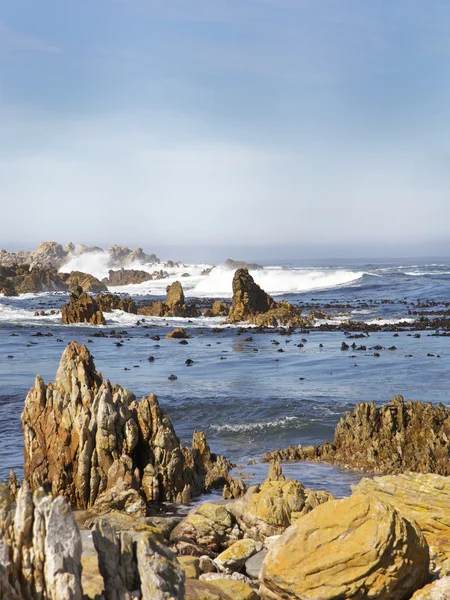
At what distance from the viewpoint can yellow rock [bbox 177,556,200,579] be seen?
22.8ft

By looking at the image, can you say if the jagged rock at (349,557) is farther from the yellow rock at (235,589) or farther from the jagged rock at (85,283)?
the jagged rock at (85,283)

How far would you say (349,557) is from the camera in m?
6.28

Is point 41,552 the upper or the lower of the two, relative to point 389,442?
upper

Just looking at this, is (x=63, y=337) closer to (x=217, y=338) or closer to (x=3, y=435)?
(x=217, y=338)

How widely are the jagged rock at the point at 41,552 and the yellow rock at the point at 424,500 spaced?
4117 mm

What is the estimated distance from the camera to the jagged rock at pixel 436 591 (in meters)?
6.19

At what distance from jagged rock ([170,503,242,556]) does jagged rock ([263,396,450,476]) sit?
6242 mm

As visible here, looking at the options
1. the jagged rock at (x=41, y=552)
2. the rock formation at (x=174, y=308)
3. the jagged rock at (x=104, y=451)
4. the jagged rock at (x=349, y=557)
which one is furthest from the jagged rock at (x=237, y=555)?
the rock formation at (x=174, y=308)

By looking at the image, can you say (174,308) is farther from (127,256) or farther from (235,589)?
(127,256)

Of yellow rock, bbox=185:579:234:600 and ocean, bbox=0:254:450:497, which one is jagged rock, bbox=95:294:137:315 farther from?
yellow rock, bbox=185:579:234:600

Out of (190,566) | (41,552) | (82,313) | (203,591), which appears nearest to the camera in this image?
(41,552)

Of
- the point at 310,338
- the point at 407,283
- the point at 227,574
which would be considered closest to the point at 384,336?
the point at 310,338

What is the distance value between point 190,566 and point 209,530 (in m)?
2.11

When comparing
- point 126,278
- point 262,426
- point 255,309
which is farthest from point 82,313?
point 126,278
